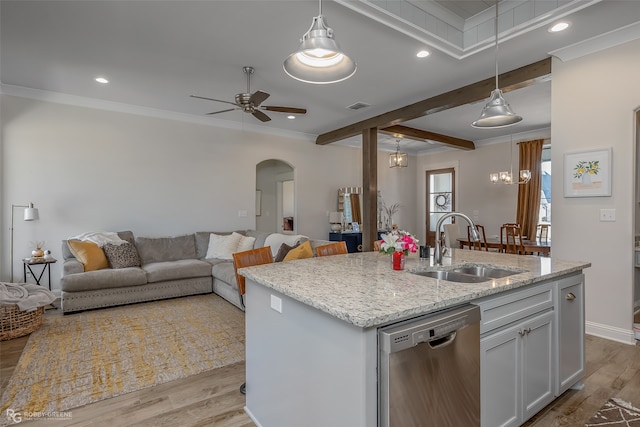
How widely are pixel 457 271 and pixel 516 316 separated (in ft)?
1.66

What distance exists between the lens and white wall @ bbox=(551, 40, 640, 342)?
2961 mm

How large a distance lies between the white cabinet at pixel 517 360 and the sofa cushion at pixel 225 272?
3.02 metres

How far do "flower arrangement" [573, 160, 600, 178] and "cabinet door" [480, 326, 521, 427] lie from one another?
233 cm

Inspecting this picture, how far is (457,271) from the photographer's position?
7.27ft

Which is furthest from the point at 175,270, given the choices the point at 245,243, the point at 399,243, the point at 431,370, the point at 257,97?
the point at 431,370

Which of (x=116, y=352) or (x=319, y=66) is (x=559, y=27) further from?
(x=116, y=352)

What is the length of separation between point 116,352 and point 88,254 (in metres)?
1.92

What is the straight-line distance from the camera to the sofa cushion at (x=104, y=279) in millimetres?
3795

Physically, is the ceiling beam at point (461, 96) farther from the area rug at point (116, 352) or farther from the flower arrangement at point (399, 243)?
the area rug at point (116, 352)

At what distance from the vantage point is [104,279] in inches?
156

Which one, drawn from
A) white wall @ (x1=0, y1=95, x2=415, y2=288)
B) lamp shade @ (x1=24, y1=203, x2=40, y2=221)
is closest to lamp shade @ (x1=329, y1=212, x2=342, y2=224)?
white wall @ (x1=0, y1=95, x2=415, y2=288)

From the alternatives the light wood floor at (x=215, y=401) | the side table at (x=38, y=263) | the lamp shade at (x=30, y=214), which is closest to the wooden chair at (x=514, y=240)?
the light wood floor at (x=215, y=401)

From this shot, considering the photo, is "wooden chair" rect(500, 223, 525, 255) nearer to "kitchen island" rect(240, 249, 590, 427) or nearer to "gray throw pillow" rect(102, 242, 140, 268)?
"kitchen island" rect(240, 249, 590, 427)

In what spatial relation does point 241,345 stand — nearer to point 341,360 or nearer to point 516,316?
point 341,360
